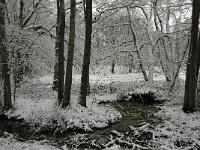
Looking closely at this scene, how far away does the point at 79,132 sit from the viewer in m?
10.1

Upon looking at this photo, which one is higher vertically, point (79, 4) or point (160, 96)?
point (79, 4)

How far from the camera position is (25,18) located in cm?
1964

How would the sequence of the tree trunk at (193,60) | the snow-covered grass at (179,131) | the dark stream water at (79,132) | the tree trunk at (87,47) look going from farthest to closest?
1. the tree trunk at (87,47)
2. the tree trunk at (193,60)
3. the dark stream water at (79,132)
4. the snow-covered grass at (179,131)

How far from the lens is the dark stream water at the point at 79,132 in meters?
9.16

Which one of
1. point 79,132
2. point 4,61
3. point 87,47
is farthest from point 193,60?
point 4,61

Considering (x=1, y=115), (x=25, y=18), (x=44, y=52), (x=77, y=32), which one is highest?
(x=25, y=18)

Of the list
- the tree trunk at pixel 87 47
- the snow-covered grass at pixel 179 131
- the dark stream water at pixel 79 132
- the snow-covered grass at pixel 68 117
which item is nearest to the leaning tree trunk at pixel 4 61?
the snow-covered grass at pixel 68 117

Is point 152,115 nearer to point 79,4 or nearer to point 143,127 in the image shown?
point 143,127

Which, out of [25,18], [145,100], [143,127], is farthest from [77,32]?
[143,127]

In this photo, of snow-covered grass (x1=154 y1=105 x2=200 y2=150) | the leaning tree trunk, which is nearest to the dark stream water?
snow-covered grass (x1=154 y1=105 x2=200 y2=150)

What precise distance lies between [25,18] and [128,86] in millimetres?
10439

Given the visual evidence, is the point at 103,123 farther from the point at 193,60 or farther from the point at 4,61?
the point at 4,61

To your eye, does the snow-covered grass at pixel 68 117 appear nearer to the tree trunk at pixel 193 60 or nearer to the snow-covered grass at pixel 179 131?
the snow-covered grass at pixel 179 131

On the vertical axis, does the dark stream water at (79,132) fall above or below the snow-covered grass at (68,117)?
below
